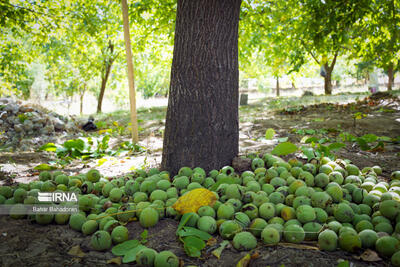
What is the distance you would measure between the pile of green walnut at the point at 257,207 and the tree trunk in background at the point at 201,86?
229 millimetres

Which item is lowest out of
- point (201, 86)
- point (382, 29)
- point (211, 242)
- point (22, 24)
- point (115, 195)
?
point (211, 242)

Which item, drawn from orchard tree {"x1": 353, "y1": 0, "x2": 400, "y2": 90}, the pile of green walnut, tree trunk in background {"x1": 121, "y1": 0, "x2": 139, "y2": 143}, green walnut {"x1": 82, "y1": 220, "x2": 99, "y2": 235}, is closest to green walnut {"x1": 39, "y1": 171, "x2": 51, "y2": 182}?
the pile of green walnut

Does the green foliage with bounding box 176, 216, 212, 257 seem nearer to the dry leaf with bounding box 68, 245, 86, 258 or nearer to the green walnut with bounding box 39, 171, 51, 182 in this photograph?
the dry leaf with bounding box 68, 245, 86, 258

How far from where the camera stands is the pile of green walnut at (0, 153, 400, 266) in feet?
4.57

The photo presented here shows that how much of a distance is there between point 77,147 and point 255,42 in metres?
4.58

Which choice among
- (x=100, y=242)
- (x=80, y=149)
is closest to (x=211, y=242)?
(x=100, y=242)

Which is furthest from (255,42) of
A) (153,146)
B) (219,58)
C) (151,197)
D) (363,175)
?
(151,197)

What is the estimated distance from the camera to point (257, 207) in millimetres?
1734

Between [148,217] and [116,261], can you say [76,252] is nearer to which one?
[116,261]

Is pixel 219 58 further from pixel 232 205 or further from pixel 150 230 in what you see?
pixel 150 230

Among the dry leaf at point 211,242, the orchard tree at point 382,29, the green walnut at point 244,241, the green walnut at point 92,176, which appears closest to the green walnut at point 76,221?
the green walnut at point 92,176

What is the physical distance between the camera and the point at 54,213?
1.68 metres

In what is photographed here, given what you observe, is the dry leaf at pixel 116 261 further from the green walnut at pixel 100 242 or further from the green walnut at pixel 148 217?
the green walnut at pixel 148 217
